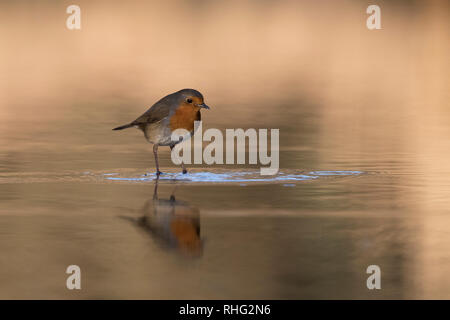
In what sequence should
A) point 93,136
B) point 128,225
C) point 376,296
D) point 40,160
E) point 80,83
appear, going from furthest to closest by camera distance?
1. point 80,83
2. point 93,136
3. point 40,160
4. point 128,225
5. point 376,296

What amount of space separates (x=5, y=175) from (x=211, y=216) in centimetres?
335

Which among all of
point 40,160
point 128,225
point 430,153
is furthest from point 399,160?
point 128,225

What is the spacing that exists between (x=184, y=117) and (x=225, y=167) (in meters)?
0.77

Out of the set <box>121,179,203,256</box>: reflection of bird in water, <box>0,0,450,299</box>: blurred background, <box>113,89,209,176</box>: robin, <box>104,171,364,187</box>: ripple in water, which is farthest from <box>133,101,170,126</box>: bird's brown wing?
<box>121,179,203,256</box>: reflection of bird in water

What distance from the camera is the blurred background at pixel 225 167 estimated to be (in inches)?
295

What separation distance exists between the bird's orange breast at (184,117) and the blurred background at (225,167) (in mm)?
576

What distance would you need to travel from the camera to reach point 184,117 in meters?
12.5

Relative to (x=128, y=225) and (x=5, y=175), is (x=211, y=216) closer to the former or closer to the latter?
(x=128, y=225)

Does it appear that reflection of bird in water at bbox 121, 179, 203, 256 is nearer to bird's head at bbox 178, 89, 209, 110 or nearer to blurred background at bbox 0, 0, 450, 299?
blurred background at bbox 0, 0, 450, 299

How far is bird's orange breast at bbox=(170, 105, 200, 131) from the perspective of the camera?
12.5 m

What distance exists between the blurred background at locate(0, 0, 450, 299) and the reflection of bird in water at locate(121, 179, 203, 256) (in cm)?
11

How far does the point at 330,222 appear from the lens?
9.23 m

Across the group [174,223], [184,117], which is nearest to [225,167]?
[184,117]

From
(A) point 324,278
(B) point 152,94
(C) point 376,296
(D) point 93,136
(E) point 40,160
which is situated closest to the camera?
(C) point 376,296
